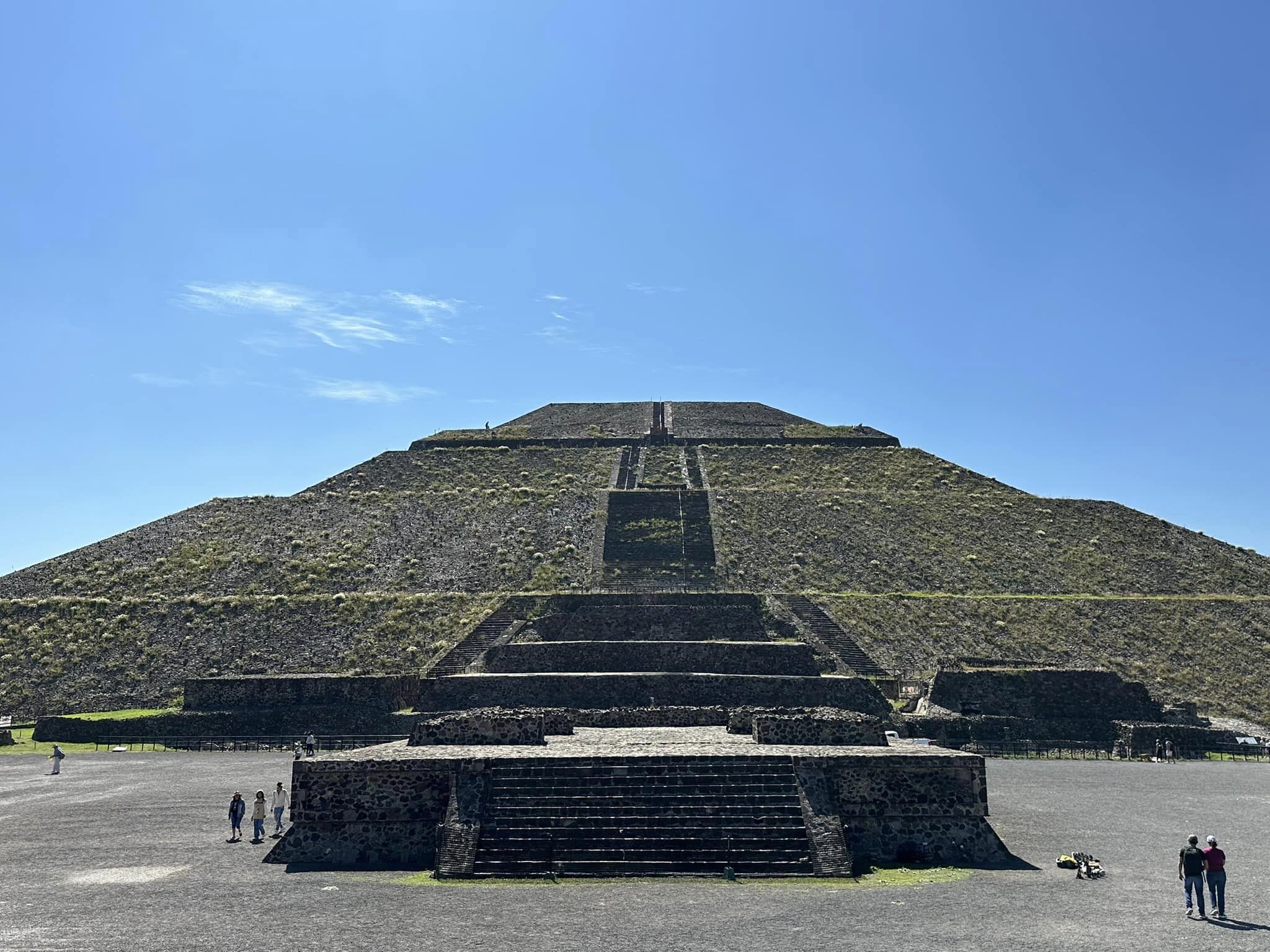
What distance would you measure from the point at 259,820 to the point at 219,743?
17192 millimetres

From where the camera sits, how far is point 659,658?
37219 millimetres

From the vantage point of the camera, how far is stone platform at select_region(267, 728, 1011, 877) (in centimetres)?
1592

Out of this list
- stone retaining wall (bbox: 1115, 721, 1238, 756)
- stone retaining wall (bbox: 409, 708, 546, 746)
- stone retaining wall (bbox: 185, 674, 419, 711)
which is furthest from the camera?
stone retaining wall (bbox: 185, 674, 419, 711)

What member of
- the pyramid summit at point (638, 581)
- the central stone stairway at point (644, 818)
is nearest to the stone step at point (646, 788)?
the central stone stairway at point (644, 818)

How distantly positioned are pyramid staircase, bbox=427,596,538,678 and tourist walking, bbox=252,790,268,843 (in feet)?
57.3

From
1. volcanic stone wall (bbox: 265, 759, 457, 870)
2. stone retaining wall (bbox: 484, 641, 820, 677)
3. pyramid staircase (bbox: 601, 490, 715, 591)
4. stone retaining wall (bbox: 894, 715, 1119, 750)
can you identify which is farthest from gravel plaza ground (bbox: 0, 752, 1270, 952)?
pyramid staircase (bbox: 601, 490, 715, 591)

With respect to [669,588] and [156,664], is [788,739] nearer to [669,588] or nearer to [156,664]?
[669,588]

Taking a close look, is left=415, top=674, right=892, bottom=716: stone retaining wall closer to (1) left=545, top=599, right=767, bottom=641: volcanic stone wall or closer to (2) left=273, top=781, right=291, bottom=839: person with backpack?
(1) left=545, top=599, right=767, bottom=641: volcanic stone wall

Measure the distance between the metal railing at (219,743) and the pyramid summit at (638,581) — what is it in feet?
12.5

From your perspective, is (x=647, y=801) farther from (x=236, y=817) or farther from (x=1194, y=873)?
(x=1194, y=873)

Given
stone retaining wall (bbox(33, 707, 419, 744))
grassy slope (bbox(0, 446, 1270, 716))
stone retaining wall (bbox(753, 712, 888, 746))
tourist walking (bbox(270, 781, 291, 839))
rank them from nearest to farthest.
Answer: tourist walking (bbox(270, 781, 291, 839)) < stone retaining wall (bbox(753, 712, 888, 746)) < stone retaining wall (bbox(33, 707, 419, 744)) < grassy slope (bbox(0, 446, 1270, 716))

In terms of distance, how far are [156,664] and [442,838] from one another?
98.9 feet

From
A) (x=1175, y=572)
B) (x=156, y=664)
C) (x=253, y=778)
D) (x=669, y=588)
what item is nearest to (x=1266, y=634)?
(x=1175, y=572)

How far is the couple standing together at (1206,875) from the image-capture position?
42.2 feet
